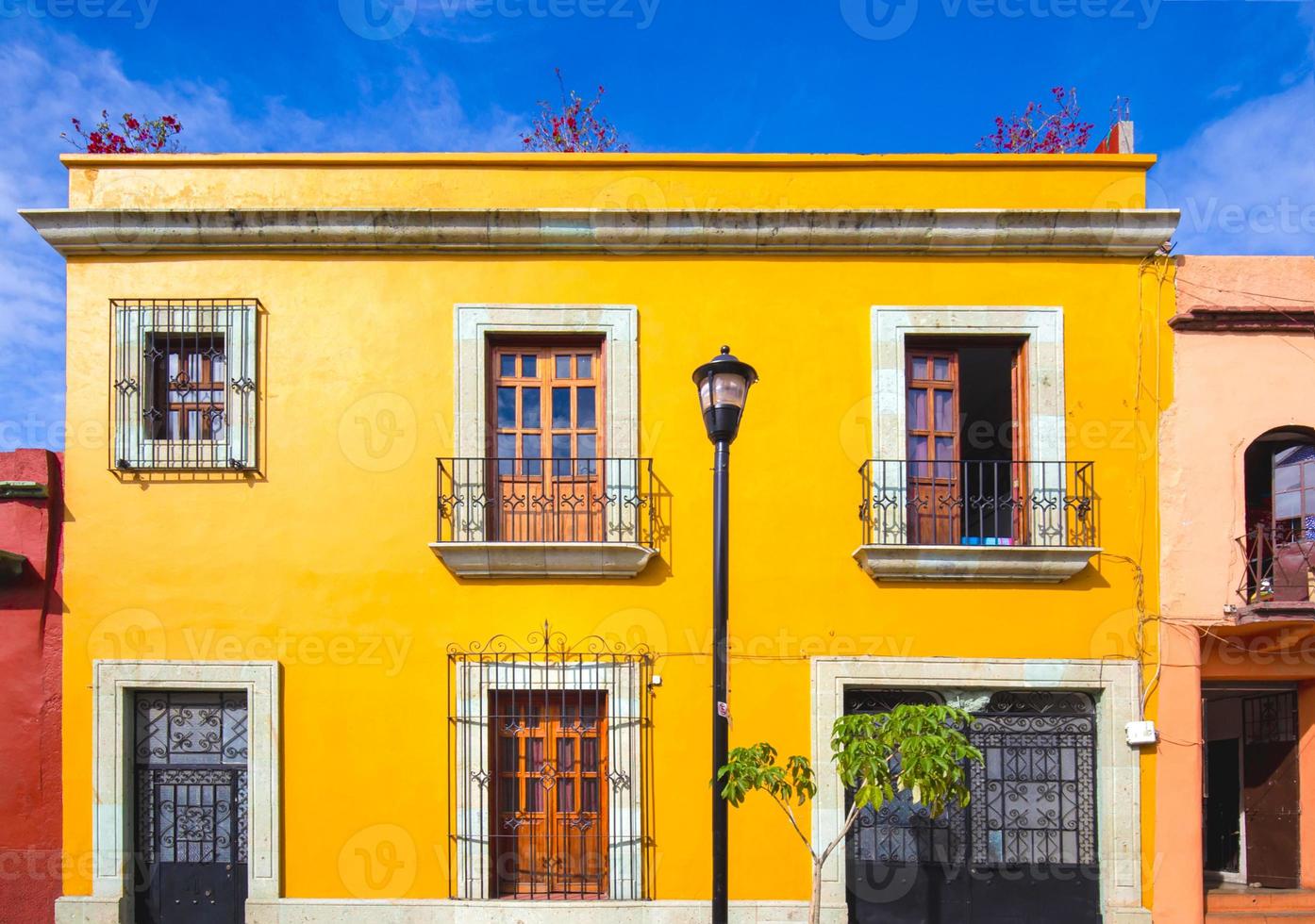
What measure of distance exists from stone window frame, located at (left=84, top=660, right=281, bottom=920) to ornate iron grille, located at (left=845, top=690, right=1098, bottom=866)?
472 centimetres

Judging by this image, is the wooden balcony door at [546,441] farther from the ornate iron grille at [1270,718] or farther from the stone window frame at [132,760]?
the ornate iron grille at [1270,718]

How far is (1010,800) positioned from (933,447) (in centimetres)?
300

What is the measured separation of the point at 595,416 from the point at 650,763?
2.91 meters

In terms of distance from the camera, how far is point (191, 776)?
7023 millimetres

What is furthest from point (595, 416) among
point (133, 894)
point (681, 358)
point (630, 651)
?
point (133, 894)

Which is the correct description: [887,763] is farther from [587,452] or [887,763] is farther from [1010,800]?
[587,452]

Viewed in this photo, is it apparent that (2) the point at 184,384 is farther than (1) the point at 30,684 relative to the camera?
Yes

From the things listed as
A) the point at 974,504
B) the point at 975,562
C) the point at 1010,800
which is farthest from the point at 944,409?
the point at 1010,800

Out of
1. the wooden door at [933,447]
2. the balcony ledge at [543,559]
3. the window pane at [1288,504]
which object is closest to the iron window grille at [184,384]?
the balcony ledge at [543,559]

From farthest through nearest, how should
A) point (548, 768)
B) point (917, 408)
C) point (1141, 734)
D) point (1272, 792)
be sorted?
point (1272, 792)
point (917, 408)
point (548, 768)
point (1141, 734)

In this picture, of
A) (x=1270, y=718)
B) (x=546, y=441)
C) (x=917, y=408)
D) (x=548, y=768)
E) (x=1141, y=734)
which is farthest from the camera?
(x=1270, y=718)

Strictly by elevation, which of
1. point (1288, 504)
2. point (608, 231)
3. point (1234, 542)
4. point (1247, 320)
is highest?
point (608, 231)

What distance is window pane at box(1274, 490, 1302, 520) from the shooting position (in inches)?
279

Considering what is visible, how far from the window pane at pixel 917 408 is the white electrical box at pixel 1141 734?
295cm
